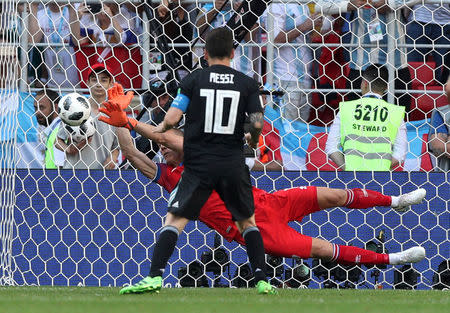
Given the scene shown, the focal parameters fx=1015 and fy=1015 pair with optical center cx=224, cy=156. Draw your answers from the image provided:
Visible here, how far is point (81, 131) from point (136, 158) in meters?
0.93

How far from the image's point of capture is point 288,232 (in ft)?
25.8

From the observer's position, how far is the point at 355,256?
774 centimetres

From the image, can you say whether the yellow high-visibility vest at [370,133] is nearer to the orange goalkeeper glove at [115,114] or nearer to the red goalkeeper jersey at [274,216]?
the red goalkeeper jersey at [274,216]

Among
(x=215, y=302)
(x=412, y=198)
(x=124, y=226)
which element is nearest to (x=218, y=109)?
(x=215, y=302)

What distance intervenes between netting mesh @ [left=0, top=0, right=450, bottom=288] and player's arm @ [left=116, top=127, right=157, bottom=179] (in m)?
0.56

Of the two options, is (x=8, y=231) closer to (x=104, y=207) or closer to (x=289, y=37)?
(x=104, y=207)

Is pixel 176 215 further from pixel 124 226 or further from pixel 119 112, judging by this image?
pixel 124 226

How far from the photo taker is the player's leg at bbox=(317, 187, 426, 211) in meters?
7.82

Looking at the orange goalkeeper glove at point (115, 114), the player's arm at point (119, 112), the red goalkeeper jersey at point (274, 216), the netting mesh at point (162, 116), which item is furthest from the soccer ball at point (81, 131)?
the orange goalkeeper glove at point (115, 114)

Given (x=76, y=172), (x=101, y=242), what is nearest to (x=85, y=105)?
(x=76, y=172)

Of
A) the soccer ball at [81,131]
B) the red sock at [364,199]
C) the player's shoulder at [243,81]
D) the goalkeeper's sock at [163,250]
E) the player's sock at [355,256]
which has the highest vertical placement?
the player's shoulder at [243,81]

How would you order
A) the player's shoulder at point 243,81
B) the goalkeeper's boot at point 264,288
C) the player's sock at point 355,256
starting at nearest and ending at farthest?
the goalkeeper's boot at point 264,288 < the player's shoulder at point 243,81 < the player's sock at point 355,256

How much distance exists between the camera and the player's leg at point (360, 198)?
7.82 metres

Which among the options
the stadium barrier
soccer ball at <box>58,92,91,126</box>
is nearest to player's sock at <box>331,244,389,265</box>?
the stadium barrier
